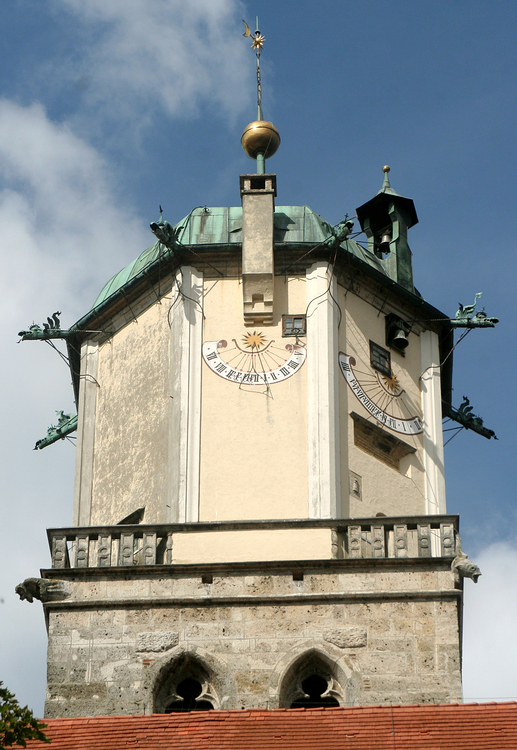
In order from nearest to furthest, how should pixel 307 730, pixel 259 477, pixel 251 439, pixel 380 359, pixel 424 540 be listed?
pixel 307 730, pixel 424 540, pixel 259 477, pixel 251 439, pixel 380 359

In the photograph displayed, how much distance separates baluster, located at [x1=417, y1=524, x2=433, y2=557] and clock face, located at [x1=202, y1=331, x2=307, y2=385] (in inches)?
115

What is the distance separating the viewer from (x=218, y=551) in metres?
20.8

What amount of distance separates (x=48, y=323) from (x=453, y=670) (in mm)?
8126

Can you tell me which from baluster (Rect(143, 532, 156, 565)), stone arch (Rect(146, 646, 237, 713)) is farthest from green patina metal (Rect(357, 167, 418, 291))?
stone arch (Rect(146, 646, 237, 713))

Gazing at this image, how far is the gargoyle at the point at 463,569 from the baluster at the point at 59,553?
4.20 metres

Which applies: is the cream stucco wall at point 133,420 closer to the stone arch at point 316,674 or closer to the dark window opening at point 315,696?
the stone arch at point 316,674

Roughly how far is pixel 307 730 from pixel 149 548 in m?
3.61

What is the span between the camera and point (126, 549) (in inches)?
817

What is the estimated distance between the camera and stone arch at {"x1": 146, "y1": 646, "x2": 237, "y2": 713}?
19422 mm

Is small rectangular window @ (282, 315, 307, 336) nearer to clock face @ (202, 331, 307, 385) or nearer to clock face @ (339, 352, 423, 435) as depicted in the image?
clock face @ (202, 331, 307, 385)

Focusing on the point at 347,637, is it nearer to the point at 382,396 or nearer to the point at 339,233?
the point at 382,396

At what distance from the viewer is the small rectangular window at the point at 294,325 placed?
23047 mm

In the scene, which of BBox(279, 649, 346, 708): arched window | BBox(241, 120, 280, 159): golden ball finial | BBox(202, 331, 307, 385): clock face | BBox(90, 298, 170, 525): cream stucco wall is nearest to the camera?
BBox(279, 649, 346, 708): arched window

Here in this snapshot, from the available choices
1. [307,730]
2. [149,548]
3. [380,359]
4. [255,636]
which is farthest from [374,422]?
[307,730]
